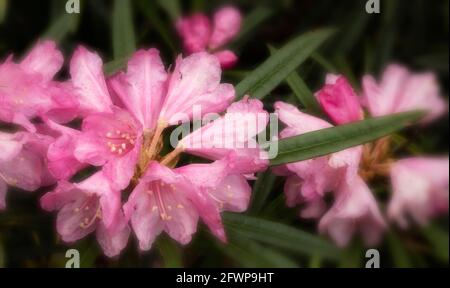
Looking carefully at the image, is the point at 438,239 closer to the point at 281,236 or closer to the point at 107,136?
the point at 281,236

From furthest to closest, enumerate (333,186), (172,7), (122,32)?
(172,7) < (122,32) < (333,186)

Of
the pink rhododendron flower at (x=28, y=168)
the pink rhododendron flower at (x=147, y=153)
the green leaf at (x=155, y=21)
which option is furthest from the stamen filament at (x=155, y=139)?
the green leaf at (x=155, y=21)

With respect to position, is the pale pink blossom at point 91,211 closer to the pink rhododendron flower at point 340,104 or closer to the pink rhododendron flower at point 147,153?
the pink rhododendron flower at point 147,153

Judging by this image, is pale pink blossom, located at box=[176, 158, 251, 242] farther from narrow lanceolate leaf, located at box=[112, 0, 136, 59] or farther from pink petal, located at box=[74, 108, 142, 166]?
narrow lanceolate leaf, located at box=[112, 0, 136, 59]

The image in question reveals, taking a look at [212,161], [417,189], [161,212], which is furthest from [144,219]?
[417,189]

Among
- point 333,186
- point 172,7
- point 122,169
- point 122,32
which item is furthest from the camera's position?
point 172,7

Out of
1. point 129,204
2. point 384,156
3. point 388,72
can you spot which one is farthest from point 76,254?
point 388,72
